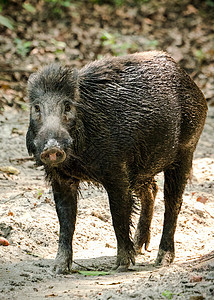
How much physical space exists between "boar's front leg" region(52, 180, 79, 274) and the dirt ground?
22 centimetres

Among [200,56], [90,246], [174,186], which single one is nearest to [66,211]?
[90,246]

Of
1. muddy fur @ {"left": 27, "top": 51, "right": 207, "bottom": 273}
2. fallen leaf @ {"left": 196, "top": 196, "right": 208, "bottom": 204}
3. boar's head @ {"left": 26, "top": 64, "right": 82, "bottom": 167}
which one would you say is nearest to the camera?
boar's head @ {"left": 26, "top": 64, "right": 82, "bottom": 167}

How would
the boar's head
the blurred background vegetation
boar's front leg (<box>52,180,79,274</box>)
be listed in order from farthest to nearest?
the blurred background vegetation → boar's front leg (<box>52,180,79,274</box>) → the boar's head

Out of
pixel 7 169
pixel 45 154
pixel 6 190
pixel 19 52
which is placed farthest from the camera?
pixel 19 52

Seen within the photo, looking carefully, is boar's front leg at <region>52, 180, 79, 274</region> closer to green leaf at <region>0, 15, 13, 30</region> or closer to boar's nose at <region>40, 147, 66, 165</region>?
boar's nose at <region>40, 147, 66, 165</region>

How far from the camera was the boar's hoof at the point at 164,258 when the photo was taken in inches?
220

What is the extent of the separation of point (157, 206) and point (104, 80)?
2556 millimetres

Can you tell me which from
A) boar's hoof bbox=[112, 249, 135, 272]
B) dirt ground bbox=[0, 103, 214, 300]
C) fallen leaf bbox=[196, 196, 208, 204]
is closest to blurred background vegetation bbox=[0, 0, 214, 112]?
dirt ground bbox=[0, 103, 214, 300]

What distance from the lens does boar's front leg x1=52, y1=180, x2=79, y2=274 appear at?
17.3 feet

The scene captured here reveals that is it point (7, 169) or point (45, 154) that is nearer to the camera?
point (45, 154)

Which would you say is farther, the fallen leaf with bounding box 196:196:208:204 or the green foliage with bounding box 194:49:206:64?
the green foliage with bounding box 194:49:206:64

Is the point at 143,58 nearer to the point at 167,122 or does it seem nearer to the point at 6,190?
the point at 167,122

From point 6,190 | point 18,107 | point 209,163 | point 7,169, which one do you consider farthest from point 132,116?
point 18,107

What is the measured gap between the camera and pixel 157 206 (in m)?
7.23
